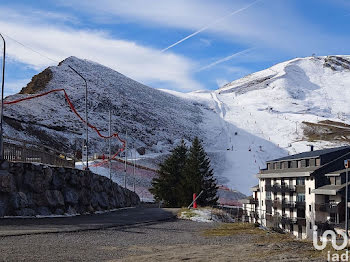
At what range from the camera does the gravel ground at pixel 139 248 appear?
10.5 meters

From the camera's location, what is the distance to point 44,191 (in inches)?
859

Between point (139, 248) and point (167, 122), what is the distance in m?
138

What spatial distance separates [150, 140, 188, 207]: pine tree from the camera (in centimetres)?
5306

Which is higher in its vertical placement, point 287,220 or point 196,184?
point 196,184

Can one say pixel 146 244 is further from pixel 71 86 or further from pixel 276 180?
pixel 71 86

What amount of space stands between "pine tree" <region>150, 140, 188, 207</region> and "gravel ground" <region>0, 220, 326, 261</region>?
118 feet

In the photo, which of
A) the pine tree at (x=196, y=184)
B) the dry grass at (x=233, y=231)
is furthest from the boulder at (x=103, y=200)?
the pine tree at (x=196, y=184)

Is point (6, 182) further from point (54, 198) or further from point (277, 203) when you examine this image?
point (277, 203)

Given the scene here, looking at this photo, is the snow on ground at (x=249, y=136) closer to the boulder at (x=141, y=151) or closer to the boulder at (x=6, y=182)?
the boulder at (x=141, y=151)

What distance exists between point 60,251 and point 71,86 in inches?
5283

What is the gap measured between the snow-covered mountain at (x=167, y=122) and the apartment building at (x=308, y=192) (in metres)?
30.1

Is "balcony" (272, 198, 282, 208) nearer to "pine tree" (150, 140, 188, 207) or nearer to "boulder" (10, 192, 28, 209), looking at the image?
"pine tree" (150, 140, 188, 207)

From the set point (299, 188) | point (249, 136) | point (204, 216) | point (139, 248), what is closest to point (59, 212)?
point (204, 216)

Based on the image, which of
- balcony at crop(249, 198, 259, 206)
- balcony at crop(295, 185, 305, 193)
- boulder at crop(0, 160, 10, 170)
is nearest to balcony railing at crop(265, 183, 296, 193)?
balcony at crop(295, 185, 305, 193)
